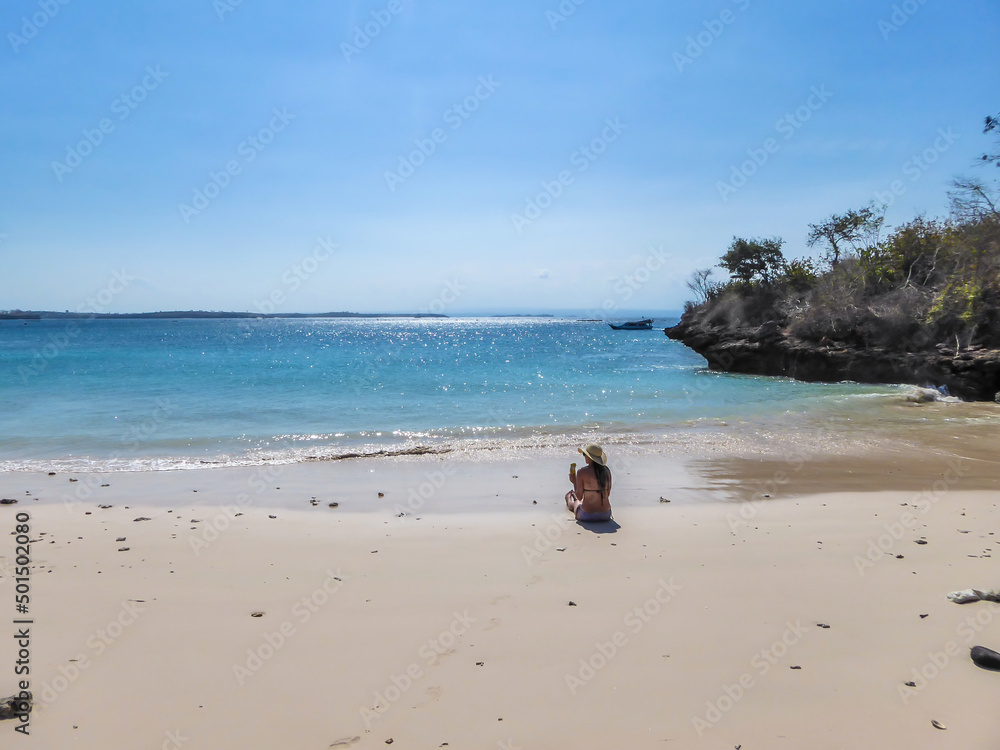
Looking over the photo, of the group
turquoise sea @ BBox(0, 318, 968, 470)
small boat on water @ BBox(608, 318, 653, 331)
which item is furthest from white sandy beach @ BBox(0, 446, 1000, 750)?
small boat on water @ BBox(608, 318, 653, 331)

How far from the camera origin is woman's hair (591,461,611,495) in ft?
25.6

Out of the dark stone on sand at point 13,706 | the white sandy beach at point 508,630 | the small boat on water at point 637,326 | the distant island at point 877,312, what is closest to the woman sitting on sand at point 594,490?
the white sandy beach at point 508,630

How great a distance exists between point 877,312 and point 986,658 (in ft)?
95.0

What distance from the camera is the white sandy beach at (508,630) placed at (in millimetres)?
3824

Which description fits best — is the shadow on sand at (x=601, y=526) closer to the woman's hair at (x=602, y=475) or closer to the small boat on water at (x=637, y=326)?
the woman's hair at (x=602, y=475)

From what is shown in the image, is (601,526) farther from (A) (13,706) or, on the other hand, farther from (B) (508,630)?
(A) (13,706)

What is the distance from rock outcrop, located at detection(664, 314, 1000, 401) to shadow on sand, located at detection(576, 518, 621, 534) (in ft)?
66.0

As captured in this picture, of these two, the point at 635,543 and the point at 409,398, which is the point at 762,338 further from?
the point at 635,543

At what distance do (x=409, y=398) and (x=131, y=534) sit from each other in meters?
14.0

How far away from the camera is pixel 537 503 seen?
9.02 m

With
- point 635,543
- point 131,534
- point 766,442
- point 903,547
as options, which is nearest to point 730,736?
point 635,543

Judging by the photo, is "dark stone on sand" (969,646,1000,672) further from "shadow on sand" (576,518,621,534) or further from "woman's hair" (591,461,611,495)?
"woman's hair" (591,461,611,495)

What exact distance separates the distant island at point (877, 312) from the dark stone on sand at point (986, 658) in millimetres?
14375

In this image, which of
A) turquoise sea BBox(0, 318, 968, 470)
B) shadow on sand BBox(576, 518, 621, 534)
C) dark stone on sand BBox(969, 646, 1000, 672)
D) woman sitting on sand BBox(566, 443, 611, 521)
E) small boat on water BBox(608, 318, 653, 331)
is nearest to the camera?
dark stone on sand BBox(969, 646, 1000, 672)
